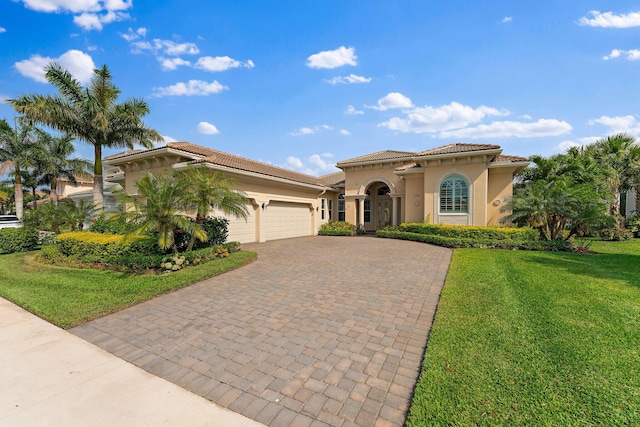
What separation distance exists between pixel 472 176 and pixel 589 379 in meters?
14.2

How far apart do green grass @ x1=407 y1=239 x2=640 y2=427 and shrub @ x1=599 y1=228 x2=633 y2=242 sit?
12205mm

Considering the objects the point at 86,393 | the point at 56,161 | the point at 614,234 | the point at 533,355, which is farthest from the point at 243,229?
the point at 56,161

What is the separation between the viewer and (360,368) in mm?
3545

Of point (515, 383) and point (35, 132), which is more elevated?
point (35, 132)

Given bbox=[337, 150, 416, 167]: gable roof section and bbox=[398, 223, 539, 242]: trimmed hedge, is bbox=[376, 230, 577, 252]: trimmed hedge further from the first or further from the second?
bbox=[337, 150, 416, 167]: gable roof section

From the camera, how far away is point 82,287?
7066 mm

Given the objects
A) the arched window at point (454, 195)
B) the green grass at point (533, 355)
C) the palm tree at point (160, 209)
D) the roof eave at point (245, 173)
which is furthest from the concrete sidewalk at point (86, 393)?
the arched window at point (454, 195)

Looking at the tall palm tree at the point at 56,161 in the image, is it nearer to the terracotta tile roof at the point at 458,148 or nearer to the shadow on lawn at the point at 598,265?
the terracotta tile roof at the point at 458,148

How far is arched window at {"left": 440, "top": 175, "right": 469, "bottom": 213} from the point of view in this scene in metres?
15.9

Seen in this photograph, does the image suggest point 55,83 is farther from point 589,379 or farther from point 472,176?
point 472,176

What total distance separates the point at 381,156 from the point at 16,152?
94.1 ft

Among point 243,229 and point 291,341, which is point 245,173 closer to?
point 243,229

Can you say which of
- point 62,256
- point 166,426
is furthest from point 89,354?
point 62,256

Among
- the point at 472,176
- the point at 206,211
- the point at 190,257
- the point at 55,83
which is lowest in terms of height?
the point at 190,257
